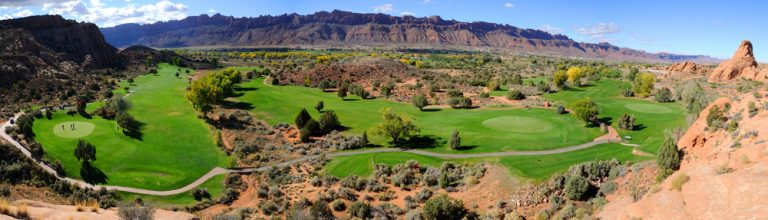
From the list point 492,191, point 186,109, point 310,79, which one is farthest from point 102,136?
point 310,79

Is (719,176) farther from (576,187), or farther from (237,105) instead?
(237,105)

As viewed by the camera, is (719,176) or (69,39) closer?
(719,176)

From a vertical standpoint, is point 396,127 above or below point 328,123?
above

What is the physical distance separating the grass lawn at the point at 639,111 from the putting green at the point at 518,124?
8.90 metres

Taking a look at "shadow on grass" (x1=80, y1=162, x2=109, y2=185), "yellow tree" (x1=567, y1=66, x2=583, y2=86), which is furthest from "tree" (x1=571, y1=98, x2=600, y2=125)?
"shadow on grass" (x1=80, y1=162, x2=109, y2=185)

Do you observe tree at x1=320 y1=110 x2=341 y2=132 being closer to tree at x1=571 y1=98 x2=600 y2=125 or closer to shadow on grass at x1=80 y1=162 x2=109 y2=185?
shadow on grass at x1=80 y1=162 x2=109 y2=185

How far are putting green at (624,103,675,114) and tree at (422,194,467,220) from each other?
4227 centimetres

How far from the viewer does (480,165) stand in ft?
130

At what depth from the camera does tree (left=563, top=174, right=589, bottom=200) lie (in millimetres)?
29102

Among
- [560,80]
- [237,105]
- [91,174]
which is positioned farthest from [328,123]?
[560,80]

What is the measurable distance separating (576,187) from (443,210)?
9.91m

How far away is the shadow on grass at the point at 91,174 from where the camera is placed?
1647 inches

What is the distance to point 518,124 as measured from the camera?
53.3 metres

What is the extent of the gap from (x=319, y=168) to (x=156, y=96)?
5069 centimetres
